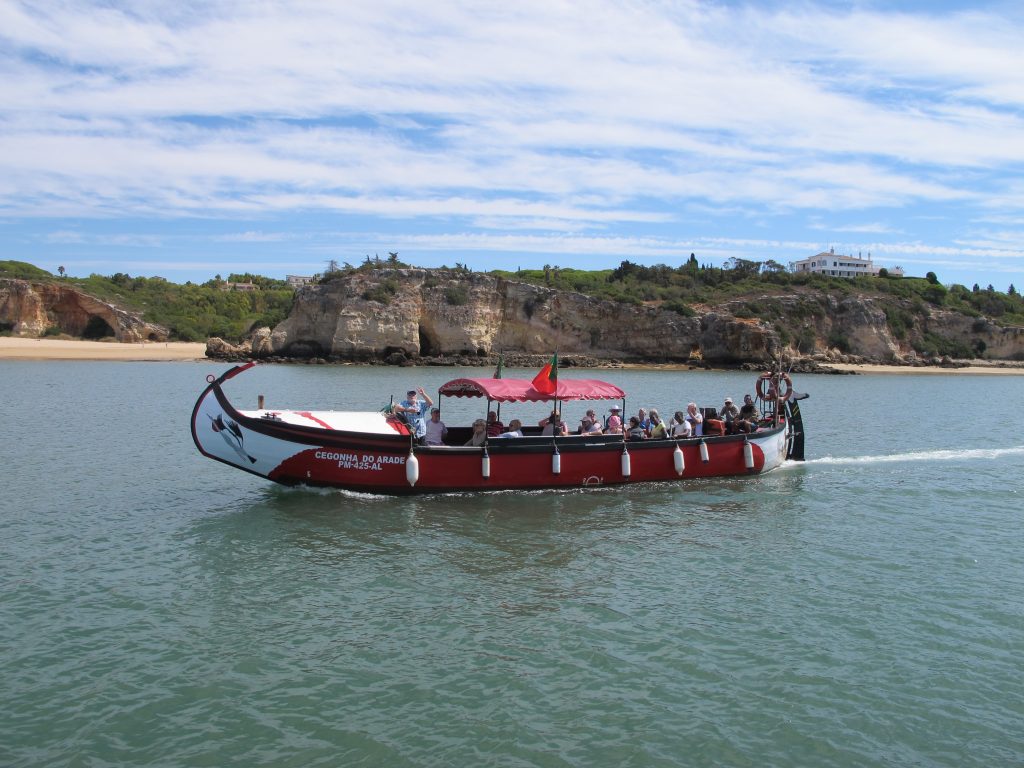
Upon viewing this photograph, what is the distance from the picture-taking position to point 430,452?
17.8 metres

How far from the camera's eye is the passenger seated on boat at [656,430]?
20798mm

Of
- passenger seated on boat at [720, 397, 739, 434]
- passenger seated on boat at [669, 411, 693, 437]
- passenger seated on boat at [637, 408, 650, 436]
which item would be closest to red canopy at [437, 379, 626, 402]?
passenger seated on boat at [637, 408, 650, 436]

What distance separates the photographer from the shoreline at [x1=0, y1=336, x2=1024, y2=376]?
72.7 m

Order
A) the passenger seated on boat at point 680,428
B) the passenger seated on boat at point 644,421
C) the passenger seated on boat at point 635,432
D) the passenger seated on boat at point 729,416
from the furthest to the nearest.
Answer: the passenger seated on boat at point 729,416, the passenger seated on boat at point 680,428, the passenger seated on boat at point 644,421, the passenger seated on boat at point 635,432

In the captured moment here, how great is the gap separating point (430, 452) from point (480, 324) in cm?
5664

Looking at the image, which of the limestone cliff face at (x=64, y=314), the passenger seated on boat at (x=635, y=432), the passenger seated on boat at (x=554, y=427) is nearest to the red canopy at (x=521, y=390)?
the passenger seated on boat at (x=554, y=427)

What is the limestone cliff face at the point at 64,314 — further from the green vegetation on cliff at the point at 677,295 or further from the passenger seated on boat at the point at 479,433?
the passenger seated on boat at the point at 479,433

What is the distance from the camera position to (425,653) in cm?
991

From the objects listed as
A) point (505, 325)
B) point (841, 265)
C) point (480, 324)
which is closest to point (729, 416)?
point (480, 324)

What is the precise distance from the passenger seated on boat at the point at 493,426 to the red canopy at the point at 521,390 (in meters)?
0.66

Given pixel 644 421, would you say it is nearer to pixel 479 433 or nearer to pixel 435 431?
pixel 479 433

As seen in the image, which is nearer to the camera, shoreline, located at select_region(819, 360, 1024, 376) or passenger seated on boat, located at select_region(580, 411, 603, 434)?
passenger seated on boat, located at select_region(580, 411, 603, 434)

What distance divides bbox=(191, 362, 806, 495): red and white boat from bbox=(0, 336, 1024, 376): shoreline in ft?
174

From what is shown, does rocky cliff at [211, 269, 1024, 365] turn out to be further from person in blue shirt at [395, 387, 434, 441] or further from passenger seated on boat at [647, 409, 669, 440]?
person in blue shirt at [395, 387, 434, 441]
